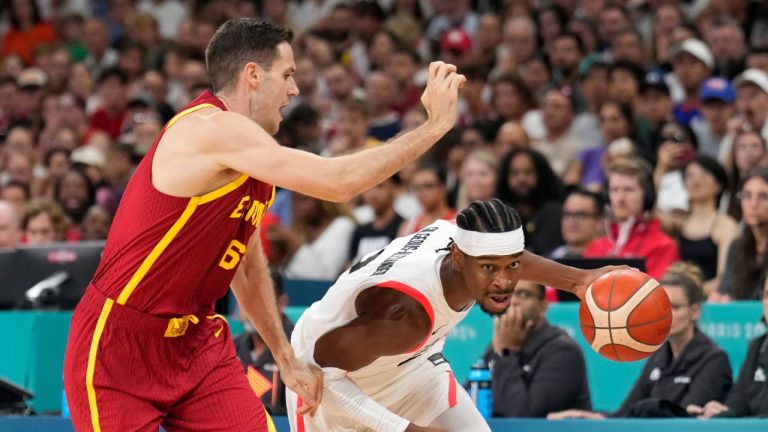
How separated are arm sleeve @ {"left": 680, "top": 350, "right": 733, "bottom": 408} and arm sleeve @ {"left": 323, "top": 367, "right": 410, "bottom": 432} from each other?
2.29 metres

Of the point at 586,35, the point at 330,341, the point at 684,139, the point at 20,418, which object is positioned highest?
the point at 586,35

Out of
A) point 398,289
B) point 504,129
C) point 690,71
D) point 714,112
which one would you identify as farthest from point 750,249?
point 398,289

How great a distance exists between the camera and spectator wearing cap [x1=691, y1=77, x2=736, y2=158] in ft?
37.9

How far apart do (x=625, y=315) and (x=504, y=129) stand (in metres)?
6.18

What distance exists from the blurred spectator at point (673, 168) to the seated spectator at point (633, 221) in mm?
830

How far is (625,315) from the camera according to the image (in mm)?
5828

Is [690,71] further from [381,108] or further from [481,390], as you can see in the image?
[481,390]

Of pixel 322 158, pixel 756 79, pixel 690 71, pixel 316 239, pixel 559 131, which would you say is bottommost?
pixel 316 239

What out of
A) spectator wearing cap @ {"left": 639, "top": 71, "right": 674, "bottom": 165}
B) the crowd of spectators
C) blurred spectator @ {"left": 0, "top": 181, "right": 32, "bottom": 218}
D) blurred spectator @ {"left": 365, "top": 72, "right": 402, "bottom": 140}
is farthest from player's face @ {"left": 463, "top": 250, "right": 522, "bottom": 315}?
blurred spectator @ {"left": 0, "top": 181, "right": 32, "bottom": 218}

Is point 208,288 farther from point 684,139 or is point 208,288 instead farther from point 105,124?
point 105,124

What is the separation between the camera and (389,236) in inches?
444

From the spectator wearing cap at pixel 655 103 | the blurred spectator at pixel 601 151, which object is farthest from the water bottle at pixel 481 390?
the spectator wearing cap at pixel 655 103

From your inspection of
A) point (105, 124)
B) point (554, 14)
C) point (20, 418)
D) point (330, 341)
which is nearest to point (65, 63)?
point (105, 124)

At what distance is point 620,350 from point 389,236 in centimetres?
545
